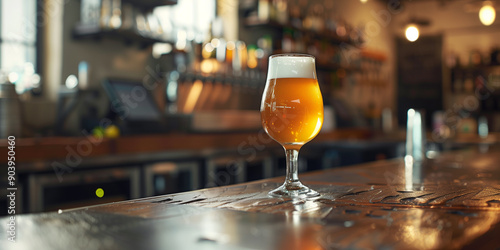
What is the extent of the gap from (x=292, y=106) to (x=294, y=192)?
16 cm

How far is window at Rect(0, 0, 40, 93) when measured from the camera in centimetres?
295

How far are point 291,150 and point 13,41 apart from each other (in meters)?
2.77

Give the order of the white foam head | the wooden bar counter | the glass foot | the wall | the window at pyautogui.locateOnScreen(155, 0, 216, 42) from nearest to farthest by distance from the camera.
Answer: the wooden bar counter
the glass foot
the white foam head
the window at pyautogui.locateOnScreen(155, 0, 216, 42)
the wall

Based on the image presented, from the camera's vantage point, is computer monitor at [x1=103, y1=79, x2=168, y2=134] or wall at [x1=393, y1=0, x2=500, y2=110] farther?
wall at [x1=393, y1=0, x2=500, y2=110]

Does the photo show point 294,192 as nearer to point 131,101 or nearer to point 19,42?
point 131,101

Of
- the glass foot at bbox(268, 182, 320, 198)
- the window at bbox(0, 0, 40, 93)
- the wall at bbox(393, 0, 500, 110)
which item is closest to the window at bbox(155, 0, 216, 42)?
the window at bbox(0, 0, 40, 93)

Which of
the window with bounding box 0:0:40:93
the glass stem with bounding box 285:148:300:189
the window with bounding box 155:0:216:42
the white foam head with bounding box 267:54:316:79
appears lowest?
the glass stem with bounding box 285:148:300:189

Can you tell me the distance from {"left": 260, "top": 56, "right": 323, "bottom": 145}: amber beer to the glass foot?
88mm

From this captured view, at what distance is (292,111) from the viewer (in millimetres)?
831

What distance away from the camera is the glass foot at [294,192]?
750mm

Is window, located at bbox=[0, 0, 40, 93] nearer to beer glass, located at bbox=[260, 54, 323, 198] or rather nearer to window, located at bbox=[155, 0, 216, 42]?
window, located at bbox=[155, 0, 216, 42]

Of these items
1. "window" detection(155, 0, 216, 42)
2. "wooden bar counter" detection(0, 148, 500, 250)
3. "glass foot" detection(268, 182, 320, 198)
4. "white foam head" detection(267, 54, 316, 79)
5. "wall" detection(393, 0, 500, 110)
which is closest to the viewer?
"wooden bar counter" detection(0, 148, 500, 250)

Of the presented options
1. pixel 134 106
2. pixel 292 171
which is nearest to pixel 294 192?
pixel 292 171

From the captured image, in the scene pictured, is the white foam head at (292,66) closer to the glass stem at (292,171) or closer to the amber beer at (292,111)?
the amber beer at (292,111)
